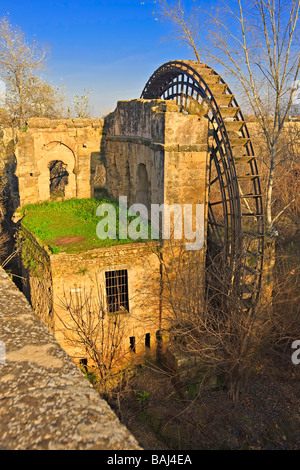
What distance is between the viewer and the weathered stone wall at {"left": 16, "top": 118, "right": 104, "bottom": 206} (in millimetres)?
14711

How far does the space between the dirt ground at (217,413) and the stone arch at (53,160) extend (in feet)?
29.9

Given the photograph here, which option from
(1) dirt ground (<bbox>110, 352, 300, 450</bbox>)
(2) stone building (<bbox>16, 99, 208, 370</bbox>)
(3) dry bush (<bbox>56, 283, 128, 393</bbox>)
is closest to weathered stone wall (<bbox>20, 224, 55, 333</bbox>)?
(2) stone building (<bbox>16, 99, 208, 370</bbox>)

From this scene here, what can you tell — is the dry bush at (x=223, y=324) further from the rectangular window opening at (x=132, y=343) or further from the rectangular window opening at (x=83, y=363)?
the rectangular window opening at (x=83, y=363)

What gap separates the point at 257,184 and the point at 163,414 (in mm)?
6725

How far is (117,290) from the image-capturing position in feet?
33.4

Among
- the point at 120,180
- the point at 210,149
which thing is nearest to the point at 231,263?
the point at 210,149

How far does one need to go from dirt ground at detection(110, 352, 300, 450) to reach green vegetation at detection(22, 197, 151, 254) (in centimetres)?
374

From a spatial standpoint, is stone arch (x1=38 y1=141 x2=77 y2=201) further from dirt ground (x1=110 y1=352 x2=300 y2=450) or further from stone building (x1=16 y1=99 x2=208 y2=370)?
dirt ground (x1=110 y1=352 x2=300 y2=450)

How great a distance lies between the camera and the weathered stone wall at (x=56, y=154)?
14711 millimetres

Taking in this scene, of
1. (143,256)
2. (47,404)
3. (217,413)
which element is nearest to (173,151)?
(143,256)

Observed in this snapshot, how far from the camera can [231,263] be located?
9.03m

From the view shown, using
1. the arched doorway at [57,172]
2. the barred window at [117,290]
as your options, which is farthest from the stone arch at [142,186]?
the arched doorway at [57,172]

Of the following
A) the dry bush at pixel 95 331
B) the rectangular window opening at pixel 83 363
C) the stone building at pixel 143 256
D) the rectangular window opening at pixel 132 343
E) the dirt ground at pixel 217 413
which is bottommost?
the dirt ground at pixel 217 413

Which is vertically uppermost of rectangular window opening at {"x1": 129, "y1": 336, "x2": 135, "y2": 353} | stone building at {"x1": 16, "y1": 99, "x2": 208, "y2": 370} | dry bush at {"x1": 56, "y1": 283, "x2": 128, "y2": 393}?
stone building at {"x1": 16, "y1": 99, "x2": 208, "y2": 370}
